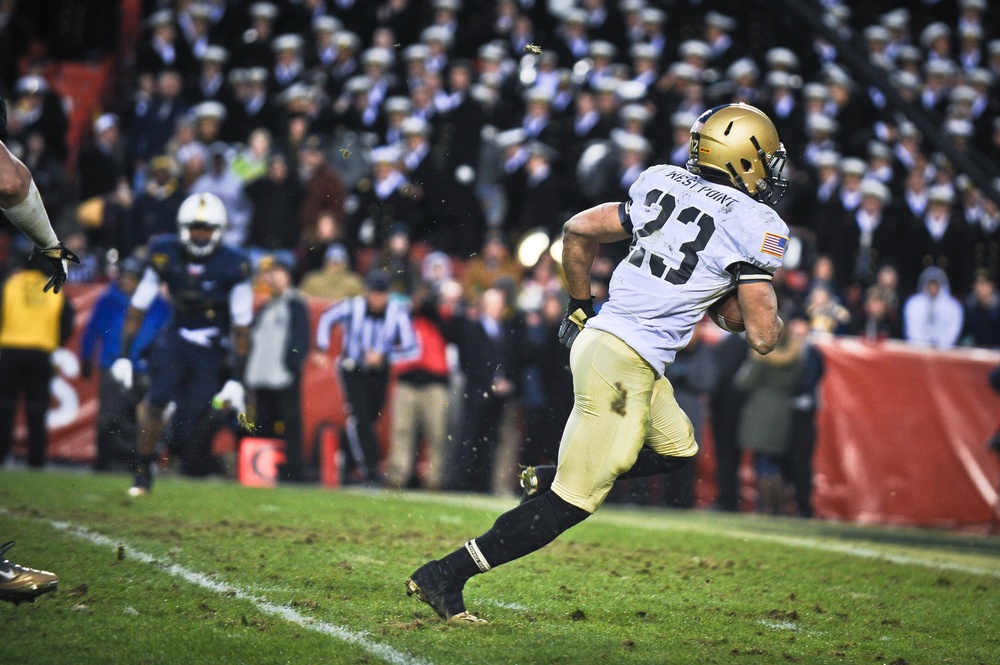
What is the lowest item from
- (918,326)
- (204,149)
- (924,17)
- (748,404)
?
(748,404)

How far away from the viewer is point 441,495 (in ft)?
35.5

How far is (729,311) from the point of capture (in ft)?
16.7

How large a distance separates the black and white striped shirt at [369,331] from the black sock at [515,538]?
22.6ft

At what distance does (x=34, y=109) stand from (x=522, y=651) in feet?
36.7

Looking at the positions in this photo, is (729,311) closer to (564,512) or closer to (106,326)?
(564,512)

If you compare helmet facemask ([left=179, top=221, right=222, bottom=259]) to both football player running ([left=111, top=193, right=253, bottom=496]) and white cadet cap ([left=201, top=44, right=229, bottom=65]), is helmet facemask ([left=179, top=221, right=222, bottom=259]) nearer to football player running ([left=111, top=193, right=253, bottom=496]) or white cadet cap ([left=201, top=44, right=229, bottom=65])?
football player running ([left=111, top=193, right=253, bottom=496])

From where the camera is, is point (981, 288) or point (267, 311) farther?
point (981, 288)

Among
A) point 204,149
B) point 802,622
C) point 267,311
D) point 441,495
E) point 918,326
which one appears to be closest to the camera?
point 802,622

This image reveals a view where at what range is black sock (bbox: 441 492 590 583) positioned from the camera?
4.75 meters

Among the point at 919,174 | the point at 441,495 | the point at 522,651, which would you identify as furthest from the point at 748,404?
the point at 522,651

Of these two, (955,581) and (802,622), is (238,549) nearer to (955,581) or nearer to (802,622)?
(802,622)

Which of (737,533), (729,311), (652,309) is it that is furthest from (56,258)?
(737,533)

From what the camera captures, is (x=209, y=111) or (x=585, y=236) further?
(x=209, y=111)

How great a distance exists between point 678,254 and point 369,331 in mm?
7037
